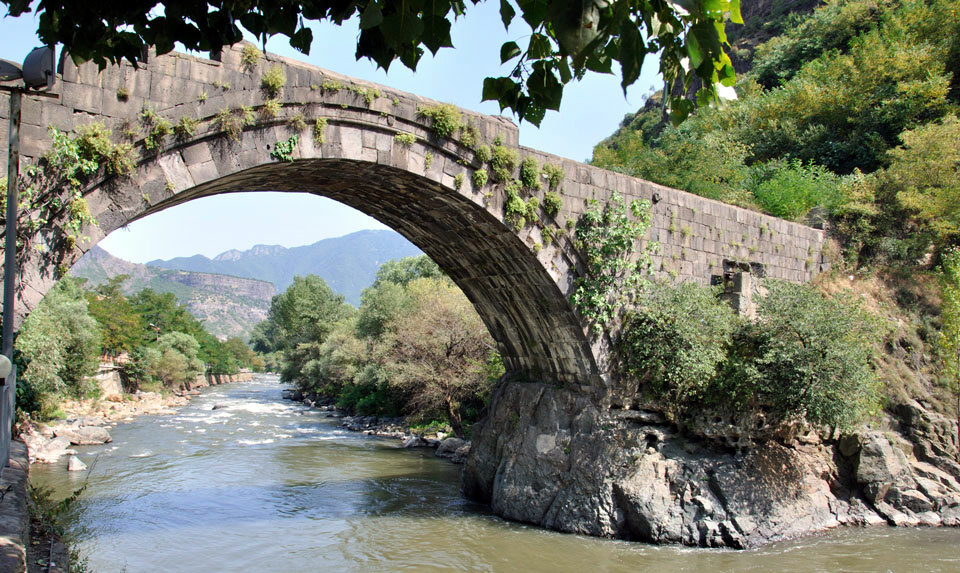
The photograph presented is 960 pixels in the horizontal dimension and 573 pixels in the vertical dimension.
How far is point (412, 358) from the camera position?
2173cm

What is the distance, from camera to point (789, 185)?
56.8 feet

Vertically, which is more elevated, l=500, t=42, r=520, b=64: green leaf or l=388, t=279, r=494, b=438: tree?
l=500, t=42, r=520, b=64: green leaf

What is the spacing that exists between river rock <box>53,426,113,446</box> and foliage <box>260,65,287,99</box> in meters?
14.7

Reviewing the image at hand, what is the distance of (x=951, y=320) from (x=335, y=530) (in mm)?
12058

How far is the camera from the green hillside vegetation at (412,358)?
2077cm

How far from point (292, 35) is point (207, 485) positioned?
41.5ft

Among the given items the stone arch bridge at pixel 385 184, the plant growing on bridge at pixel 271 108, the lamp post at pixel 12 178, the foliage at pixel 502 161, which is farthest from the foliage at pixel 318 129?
the lamp post at pixel 12 178

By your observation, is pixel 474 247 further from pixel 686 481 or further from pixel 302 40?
pixel 302 40

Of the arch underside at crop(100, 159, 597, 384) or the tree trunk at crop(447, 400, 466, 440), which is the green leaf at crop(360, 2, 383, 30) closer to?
the arch underside at crop(100, 159, 597, 384)

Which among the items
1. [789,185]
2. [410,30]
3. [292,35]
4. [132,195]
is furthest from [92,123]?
[789,185]

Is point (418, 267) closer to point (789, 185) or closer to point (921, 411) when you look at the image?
point (789, 185)

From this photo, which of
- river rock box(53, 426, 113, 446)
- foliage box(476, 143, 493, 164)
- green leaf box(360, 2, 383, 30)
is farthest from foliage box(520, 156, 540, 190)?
river rock box(53, 426, 113, 446)

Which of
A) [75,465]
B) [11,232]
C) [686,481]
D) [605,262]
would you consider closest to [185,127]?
[11,232]

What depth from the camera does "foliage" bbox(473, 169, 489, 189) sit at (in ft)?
31.0
